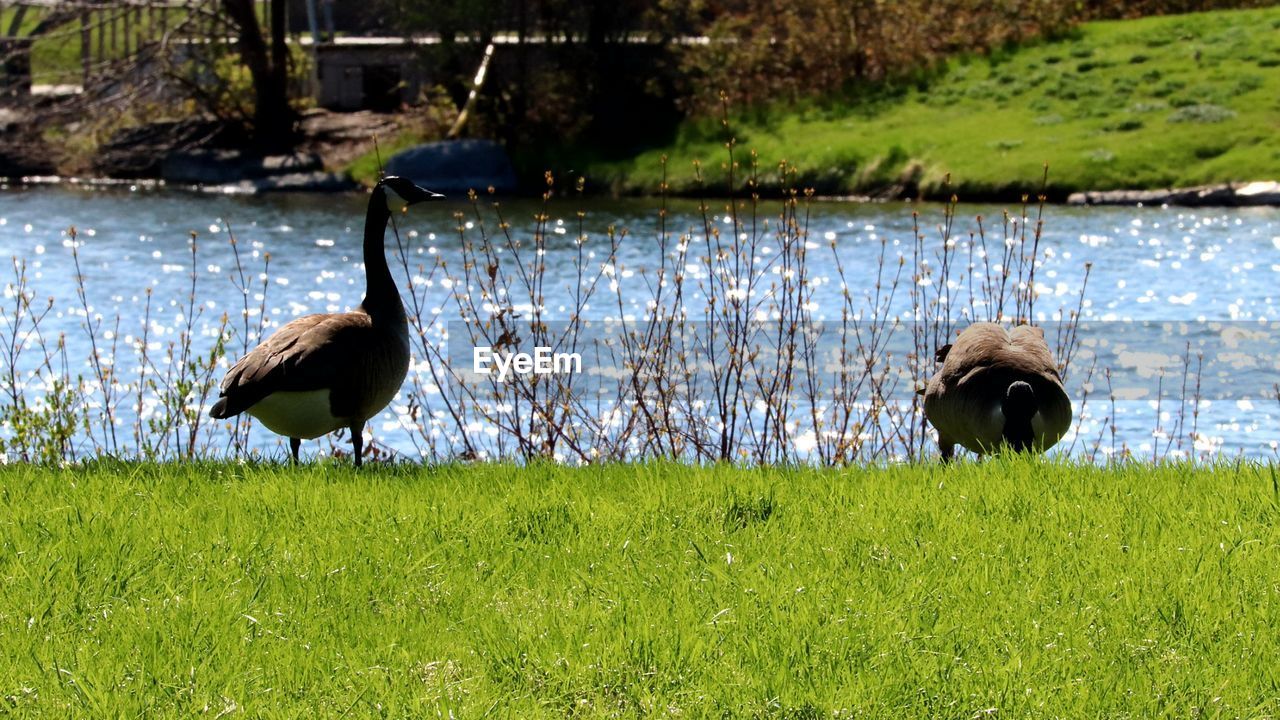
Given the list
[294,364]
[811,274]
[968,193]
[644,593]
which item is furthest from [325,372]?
[968,193]

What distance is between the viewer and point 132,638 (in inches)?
217

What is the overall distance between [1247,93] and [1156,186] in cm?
578

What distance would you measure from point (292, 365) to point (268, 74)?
123ft

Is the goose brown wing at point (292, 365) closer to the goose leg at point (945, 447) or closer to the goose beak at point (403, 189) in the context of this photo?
the goose beak at point (403, 189)

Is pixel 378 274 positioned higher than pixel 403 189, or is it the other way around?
pixel 403 189

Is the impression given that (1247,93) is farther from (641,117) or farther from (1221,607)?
(1221,607)

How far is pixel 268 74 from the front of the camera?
4319cm

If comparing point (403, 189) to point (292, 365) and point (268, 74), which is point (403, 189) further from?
point (268, 74)

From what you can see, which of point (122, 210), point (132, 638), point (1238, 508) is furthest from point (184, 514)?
point (122, 210)

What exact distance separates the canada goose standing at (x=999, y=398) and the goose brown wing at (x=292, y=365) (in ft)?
11.6

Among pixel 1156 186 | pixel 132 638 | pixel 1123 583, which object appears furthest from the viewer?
pixel 1156 186

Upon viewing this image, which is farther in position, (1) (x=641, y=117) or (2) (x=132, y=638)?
(1) (x=641, y=117)

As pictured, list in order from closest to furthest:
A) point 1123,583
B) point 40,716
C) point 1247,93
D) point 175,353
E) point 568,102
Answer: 1. point 40,716
2. point 1123,583
3. point 175,353
4. point 1247,93
5. point 568,102

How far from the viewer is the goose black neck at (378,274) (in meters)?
8.80
